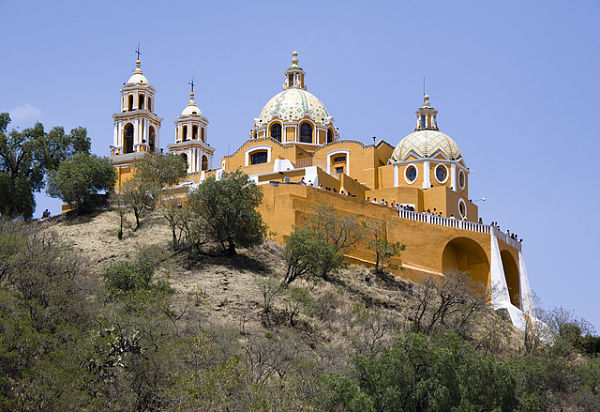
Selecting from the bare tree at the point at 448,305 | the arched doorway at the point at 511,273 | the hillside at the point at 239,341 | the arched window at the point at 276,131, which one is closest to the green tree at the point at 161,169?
the hillside at the point at 239,341

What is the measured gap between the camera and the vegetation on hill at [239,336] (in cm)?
1925

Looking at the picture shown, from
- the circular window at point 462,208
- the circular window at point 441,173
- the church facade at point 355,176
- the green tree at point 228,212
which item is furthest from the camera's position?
the circular window at point 441,173

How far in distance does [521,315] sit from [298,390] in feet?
47.8

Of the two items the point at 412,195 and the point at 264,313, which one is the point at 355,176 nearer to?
the point at 412,195

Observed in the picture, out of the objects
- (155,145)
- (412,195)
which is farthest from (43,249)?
(155,145)

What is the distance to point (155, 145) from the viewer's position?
44.0 m

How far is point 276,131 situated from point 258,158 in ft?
9.81

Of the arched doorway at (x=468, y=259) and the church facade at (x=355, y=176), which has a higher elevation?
the church facade at (x=355, y=176)

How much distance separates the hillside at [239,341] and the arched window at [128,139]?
1271 centimetres

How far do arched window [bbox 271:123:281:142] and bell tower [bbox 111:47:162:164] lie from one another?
18.0 feet

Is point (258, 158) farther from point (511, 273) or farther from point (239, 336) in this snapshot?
point (239, 336)

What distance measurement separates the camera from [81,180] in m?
34.2

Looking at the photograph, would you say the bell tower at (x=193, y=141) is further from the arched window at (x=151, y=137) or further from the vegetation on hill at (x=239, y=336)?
the vegetation on hill at (x=239, y=336)

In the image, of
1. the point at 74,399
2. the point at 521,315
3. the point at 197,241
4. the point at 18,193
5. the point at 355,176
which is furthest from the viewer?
the point at 355,176
